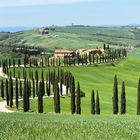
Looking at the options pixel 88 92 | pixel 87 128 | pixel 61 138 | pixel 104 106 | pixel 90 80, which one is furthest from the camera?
pixel 90 80

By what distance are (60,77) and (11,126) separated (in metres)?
107

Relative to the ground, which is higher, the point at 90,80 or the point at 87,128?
the point at 87,128

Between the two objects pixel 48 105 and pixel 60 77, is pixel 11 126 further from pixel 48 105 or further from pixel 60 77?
pixel 60 77

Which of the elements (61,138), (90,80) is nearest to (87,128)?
(61,138)

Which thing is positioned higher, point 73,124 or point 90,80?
point 73,124

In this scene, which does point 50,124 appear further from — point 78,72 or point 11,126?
point 78,72

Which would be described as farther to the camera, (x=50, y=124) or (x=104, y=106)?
(x=104, y=106)

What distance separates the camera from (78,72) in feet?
644

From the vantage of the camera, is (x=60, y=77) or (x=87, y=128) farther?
(x=60, y=77)

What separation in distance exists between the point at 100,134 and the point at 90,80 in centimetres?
14419

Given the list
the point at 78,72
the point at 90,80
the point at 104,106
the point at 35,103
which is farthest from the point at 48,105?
the point at 78,72

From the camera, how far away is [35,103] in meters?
118

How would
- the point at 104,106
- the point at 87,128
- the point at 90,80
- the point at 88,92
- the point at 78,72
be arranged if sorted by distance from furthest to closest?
the point at 78,72 < the point at 90,80 < the point at 88,92 < the point at 104,106 < the point at 87,128

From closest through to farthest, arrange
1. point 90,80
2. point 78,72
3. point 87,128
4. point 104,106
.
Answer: point 87,128 < point 104,106 < point 90,80 < point 78,72
